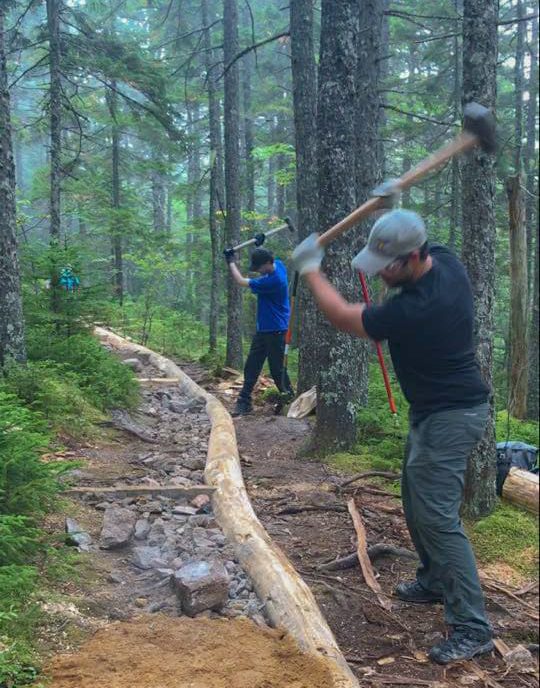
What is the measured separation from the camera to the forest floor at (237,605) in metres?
2.99

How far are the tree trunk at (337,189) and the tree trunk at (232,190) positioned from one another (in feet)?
22.3

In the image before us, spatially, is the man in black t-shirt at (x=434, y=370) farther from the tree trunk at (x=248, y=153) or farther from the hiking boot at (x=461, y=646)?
the tree trunk at (x=248, y=153)

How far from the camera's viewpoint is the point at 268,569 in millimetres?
3867

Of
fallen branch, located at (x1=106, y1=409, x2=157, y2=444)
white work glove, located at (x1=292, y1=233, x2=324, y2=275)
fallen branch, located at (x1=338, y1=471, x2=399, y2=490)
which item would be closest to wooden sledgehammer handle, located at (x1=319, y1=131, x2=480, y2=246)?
white work glove, located at (x1=292, y1=233, x2=324, y2=275)

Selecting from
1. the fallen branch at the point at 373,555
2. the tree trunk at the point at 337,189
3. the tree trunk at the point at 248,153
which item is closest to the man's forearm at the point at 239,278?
the tree trunk at the point at 337,189

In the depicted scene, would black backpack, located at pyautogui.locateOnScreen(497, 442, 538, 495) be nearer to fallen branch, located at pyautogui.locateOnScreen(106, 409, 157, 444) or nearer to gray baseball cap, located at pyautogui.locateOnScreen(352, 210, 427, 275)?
gray baseball cap, located at pyautogui.locateOnScreen(352, 210, 427, 275)

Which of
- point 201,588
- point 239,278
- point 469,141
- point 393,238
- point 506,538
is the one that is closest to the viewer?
point 469,141

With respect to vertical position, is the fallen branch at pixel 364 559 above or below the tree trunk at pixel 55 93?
Result: below

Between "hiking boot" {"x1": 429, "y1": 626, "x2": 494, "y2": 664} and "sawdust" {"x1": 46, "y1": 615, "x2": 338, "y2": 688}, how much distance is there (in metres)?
0.86

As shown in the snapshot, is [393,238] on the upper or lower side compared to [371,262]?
upper

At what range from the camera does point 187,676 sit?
9.52 ft

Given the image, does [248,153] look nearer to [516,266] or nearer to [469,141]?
[516,266]

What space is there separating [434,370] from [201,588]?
73.0 inches

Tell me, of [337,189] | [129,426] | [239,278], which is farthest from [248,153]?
[129,426]
